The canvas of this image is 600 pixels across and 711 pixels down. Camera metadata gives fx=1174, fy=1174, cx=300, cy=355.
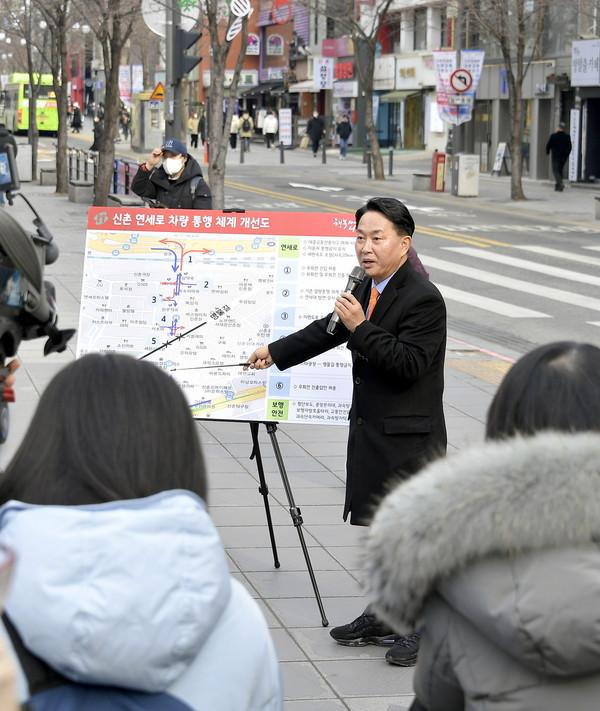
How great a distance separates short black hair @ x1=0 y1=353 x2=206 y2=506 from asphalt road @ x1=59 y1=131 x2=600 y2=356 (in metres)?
10.4

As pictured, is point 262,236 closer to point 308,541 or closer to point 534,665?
point 308,541

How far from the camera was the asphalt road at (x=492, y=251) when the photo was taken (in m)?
13.9

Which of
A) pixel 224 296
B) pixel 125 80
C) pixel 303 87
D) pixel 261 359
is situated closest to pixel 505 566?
pixel 261 359

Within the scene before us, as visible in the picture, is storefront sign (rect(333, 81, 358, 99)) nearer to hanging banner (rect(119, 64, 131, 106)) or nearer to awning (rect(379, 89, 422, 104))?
awning (rect(379, 89, 422, 104))

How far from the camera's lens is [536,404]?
7.63 feet

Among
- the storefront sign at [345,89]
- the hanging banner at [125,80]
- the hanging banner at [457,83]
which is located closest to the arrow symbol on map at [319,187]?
the hanging banner at [457,83]

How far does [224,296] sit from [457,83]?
28.1 m

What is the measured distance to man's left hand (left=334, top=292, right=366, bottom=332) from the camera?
453 cm

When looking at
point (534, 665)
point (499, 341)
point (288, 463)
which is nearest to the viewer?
point (534, 665)

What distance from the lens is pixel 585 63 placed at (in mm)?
33688

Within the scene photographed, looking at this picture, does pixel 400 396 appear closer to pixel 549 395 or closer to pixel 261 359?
pixel 261 359

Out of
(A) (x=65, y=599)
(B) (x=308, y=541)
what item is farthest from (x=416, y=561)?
(B) (x=308, y=541)

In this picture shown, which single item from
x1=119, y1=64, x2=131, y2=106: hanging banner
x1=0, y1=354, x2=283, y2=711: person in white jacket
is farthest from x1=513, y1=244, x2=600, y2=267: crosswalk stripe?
x1=119, y1=64, x2=131, y2=106: hanging banner

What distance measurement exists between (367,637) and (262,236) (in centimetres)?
190
